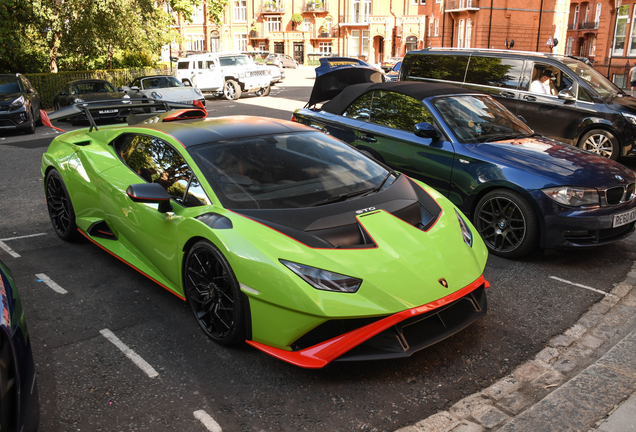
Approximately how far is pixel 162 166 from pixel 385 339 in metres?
2.18

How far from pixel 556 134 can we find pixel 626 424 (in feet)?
23.3


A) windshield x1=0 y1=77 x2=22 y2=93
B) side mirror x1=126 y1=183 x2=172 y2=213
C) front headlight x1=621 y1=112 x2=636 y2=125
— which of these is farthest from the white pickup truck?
side mirror x1=126 y1=183 x2=172 y2=213

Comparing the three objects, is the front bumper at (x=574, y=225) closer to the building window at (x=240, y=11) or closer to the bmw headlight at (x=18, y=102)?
the bmw headlight at (x=18, y=102)

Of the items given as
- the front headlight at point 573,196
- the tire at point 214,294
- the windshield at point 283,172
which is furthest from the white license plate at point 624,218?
the tire at point 214,294

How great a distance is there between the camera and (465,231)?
3826 mm

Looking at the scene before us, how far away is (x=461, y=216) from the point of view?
4.05 m

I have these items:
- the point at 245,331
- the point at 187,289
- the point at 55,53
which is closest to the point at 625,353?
the point at 245,331

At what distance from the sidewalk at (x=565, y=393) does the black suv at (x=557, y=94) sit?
5.73 metres

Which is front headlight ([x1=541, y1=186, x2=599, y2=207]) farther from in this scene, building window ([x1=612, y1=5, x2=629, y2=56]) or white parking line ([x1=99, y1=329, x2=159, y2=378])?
building window ([x1=612, y1=5, x2=629, y2=56])

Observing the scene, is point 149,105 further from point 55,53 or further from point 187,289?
point 55,53

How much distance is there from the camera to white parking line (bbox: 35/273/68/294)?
4.40 m

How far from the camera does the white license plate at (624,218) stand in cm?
477

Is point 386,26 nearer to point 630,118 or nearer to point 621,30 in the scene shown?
point 621,30

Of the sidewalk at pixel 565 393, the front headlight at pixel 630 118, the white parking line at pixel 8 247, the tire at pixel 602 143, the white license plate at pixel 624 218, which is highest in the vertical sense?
the front headlight at pixel 630 118
